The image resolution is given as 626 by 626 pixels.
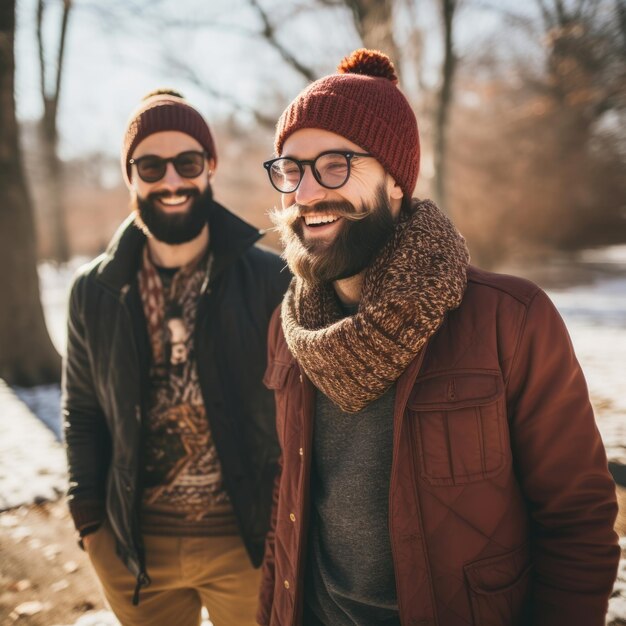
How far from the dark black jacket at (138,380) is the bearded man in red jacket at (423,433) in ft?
2.07

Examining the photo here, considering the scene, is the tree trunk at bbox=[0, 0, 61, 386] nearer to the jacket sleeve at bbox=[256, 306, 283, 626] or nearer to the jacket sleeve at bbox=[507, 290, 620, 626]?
the jacket sleeve at bbox=[256, 306, 283, 626]

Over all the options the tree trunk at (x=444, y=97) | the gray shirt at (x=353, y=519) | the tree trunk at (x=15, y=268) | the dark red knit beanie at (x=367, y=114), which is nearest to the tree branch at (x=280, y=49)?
the tree trunk at (x=444, y=97)

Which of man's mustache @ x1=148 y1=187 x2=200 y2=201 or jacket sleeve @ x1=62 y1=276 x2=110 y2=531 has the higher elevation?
man's mustache @ x1=148 y1=187 x2=200 y2=201

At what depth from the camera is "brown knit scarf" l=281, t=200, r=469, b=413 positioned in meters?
1.47

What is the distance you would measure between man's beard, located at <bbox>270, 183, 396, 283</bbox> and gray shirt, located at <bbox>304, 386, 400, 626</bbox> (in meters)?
0.43

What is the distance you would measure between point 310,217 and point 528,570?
129 cm

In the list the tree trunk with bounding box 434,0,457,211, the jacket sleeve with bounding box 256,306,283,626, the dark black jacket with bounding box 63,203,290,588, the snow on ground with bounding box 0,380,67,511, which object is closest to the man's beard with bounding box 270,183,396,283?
the jacket sleeve with bounding box 256,306,283,626

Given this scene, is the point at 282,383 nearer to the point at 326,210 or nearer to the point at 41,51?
the point at 326,210

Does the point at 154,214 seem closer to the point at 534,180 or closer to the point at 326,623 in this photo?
the point at 326,623

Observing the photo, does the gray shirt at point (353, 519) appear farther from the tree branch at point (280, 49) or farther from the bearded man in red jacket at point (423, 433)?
the tree branch at point (280, 49)

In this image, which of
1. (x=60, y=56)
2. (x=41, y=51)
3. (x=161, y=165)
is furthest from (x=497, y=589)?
(x=41, y=51)

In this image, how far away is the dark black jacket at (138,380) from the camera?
234 cm

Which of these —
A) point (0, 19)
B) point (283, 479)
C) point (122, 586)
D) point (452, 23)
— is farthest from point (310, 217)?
point (452, 23)

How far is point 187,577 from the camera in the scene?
240cm
